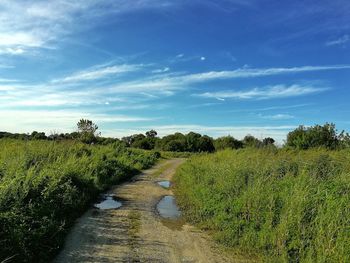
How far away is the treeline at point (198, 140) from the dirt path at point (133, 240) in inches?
401

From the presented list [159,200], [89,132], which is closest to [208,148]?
[89,132]

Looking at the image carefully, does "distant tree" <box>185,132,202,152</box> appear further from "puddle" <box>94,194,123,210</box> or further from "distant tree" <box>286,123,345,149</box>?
"puddle" <box>94,194,123,210</box>

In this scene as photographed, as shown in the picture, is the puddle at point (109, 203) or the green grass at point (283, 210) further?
the puddle at point (109, 203)

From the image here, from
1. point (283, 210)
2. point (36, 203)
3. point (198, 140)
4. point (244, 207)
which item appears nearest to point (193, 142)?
point (198, 140)

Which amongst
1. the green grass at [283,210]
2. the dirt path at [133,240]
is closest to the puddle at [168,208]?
the dirt path at [133,240]

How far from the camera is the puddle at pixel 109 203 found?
15336 mm

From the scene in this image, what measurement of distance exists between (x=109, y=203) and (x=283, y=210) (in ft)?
28.9

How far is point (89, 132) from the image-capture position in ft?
174

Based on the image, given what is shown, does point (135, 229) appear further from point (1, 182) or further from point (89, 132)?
point (89, 132)

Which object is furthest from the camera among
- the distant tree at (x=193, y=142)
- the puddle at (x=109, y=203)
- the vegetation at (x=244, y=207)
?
the distant tree at (x=193, y=142)

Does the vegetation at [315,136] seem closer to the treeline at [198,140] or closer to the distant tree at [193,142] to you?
the treeline at [198,140]

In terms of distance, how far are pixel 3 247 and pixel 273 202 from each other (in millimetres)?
6404

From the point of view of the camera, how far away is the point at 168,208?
16.1 metres

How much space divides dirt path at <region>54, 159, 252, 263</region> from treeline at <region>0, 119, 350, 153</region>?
1018 centimetres
